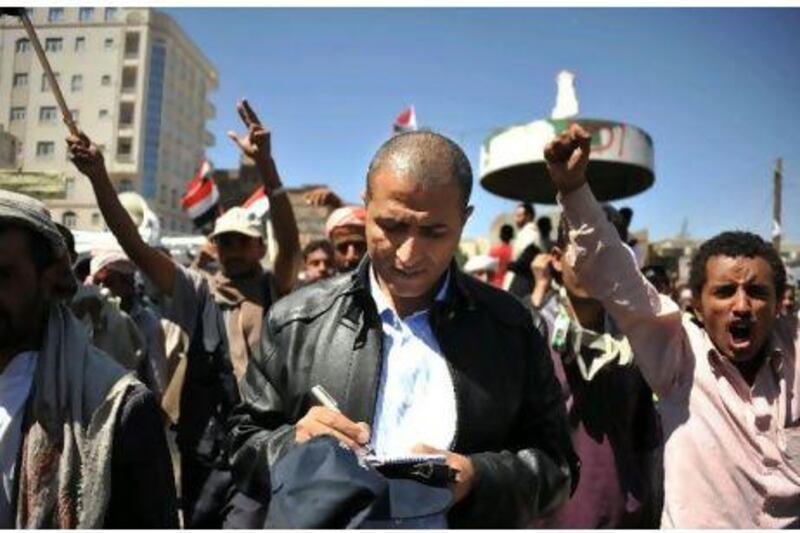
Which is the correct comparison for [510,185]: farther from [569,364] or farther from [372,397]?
[372,397]

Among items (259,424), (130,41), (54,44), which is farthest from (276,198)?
(259,424)

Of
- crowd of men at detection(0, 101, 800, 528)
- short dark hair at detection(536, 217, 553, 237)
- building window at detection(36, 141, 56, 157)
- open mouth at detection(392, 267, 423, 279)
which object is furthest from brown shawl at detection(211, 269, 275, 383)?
short dark hair at detection(536, 217, 553, 237)

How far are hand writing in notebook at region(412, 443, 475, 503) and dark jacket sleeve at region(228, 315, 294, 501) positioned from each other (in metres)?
0.31

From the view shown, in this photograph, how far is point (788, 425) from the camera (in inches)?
85.0

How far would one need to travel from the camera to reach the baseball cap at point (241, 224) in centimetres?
392

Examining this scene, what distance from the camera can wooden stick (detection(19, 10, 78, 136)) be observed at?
2.34 m

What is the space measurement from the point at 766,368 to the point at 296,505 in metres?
1.69

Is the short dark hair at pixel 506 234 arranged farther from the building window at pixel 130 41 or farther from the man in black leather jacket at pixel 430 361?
the man in black leather jacket at pixel 430 361

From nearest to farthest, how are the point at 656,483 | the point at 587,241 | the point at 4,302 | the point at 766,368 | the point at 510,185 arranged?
the point at 4,302 → the point at 587,241 → the point at 766,368 → the point at 656,483 → the point at 510,185

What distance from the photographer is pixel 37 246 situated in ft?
5.53

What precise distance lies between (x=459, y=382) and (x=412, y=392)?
118 millimetres

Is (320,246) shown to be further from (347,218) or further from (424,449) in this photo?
(424,449)

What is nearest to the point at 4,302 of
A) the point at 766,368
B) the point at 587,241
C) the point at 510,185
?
the point at 587,241

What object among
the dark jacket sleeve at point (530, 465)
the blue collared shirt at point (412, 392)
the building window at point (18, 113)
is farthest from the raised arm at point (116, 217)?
the dark jacket sleeve at point (530, 465)
